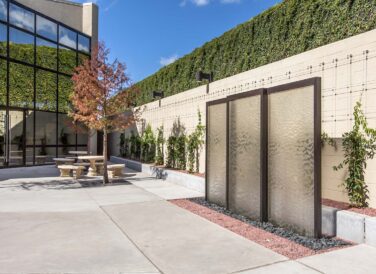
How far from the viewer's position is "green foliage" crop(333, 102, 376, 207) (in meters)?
5.38

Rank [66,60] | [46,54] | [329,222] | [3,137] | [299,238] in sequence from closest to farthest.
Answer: [299,238] → [329,222] → [3,137] → [46,54] → [66,60]

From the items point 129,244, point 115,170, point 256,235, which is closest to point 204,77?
point 115,170

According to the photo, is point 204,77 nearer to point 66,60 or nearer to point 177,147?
point 177,147

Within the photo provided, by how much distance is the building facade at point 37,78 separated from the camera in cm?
1473

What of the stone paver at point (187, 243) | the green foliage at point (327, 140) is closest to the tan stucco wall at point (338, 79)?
the green foliage at point (327, 140)

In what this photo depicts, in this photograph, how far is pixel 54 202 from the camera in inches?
298

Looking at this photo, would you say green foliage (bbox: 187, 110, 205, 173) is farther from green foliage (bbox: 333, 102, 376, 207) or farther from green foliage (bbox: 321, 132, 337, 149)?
green foliage (bbox: 333, 102, 376, 207)

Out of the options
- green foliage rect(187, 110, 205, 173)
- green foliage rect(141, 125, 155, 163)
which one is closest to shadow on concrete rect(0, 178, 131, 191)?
green foliage rect(187, 110, 205, 173)

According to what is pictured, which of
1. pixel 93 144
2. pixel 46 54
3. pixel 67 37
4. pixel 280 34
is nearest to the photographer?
pixel 280 34

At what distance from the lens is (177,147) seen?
39.1 ft

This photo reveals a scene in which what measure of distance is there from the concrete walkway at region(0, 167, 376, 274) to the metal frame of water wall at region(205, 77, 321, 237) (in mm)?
878

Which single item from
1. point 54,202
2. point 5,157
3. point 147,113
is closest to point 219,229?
point 54,202

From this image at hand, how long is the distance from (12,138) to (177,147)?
7967 mm

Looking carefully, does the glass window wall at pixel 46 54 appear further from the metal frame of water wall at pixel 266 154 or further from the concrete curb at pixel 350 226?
the concrete curb at pixel 350 226
